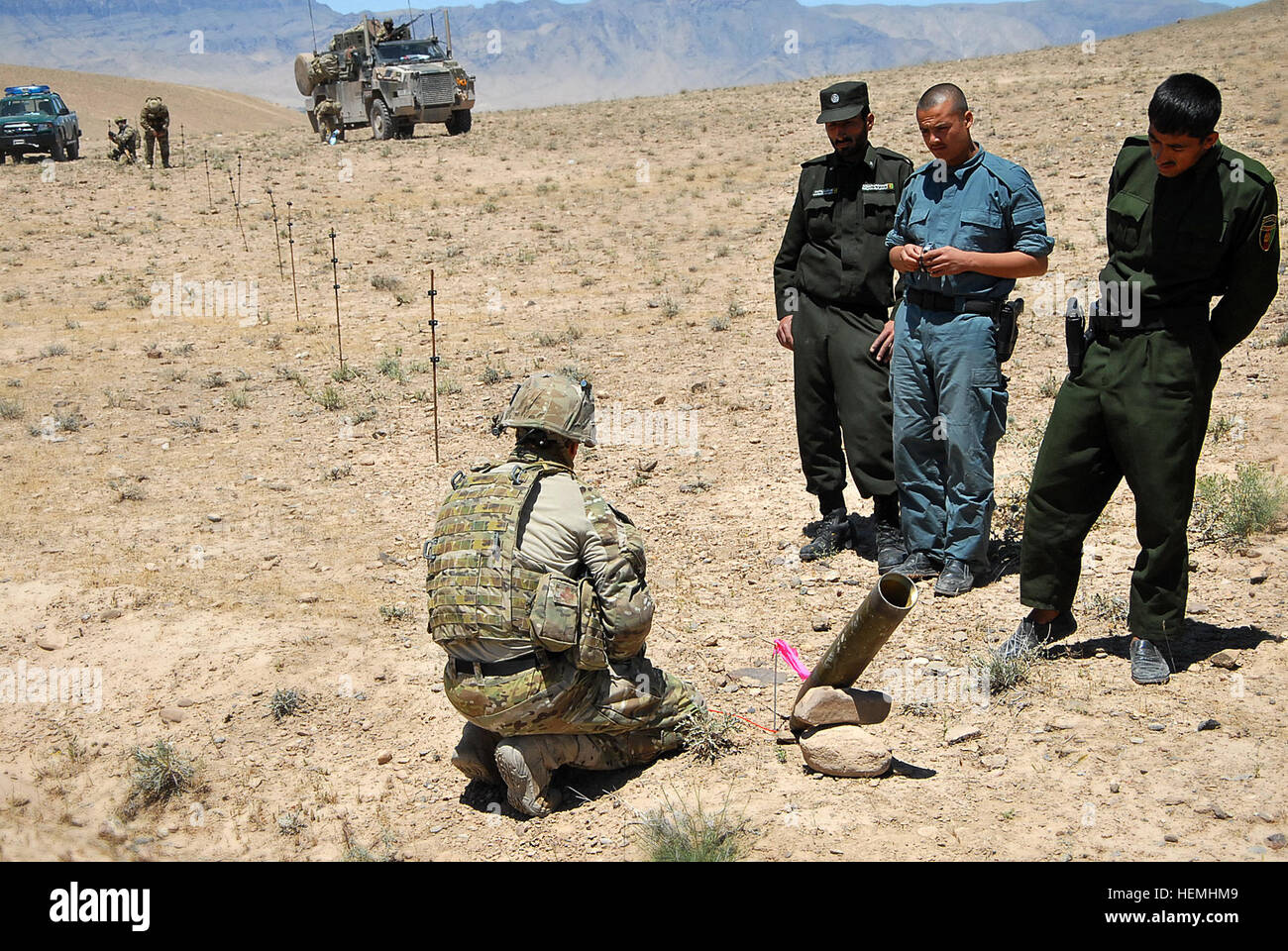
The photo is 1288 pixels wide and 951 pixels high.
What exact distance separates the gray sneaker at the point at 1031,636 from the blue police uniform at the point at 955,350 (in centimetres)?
54

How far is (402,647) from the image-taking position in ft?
16.9

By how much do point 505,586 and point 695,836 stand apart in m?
0.92

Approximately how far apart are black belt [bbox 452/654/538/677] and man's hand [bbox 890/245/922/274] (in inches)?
91.4

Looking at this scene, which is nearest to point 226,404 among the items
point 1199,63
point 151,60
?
point 1199,63

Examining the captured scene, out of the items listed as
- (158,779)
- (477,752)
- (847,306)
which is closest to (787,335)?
(847,306)

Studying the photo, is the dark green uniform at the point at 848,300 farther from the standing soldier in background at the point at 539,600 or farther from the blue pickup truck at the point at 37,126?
the blue pickup truck at the point at 37,126

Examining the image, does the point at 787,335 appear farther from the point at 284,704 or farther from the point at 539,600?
the point at 284,704

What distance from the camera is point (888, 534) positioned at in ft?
17.8

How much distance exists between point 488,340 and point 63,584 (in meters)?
5.11

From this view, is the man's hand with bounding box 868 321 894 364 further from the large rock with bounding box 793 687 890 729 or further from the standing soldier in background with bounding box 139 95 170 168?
the standing soldier in background with bounding box 139 95 170 168

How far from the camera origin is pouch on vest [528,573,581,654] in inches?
136

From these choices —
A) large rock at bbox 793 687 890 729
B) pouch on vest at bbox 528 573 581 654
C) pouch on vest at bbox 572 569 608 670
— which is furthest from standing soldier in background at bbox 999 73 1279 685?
pouch on vest at bbox 528 573 581 654

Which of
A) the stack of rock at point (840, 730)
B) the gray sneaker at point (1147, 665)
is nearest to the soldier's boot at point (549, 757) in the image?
the stack of rock at point (840, 730)

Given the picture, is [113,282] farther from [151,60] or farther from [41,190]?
[151,60]
